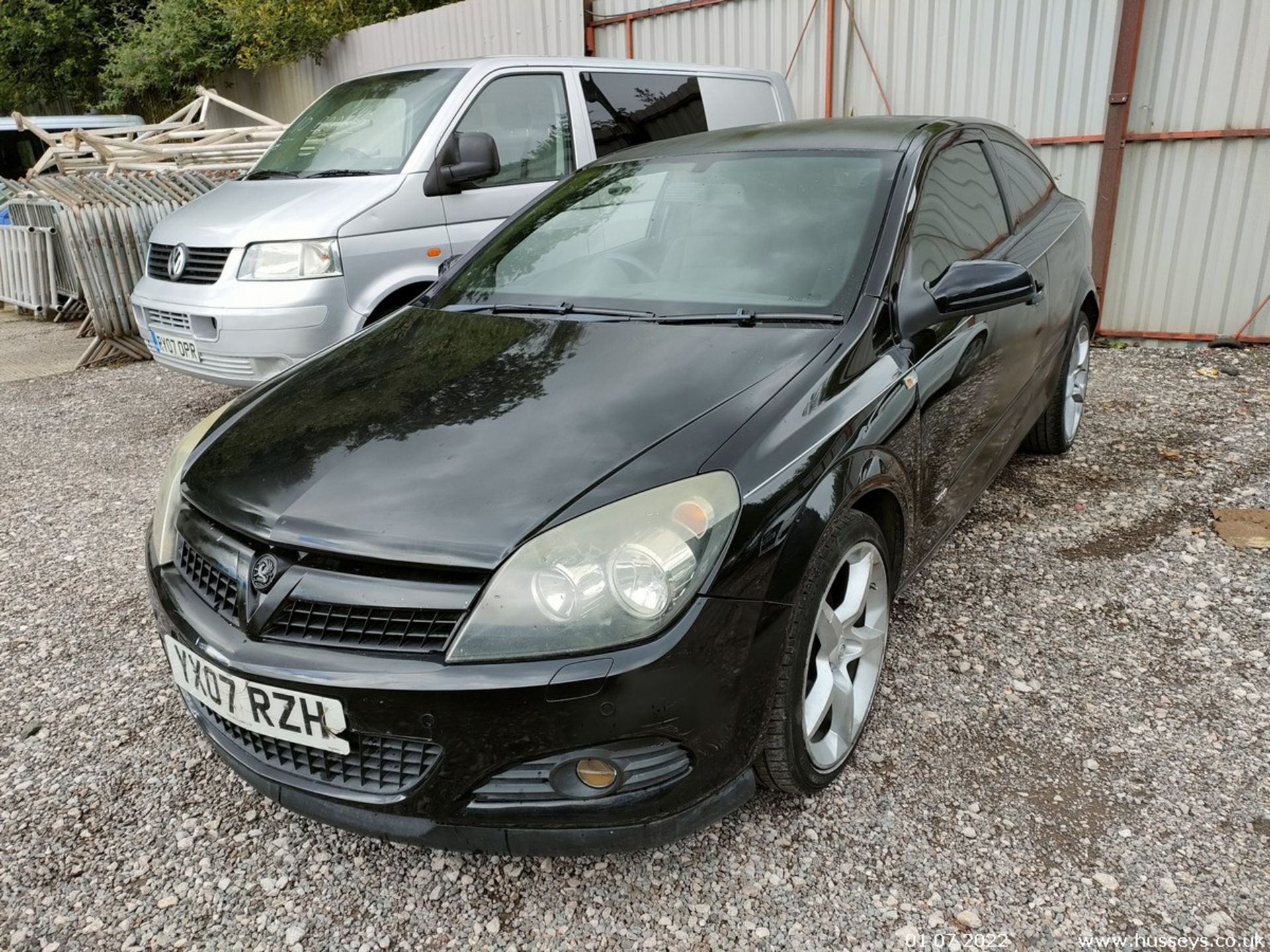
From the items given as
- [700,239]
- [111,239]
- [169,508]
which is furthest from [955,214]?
[111,239]

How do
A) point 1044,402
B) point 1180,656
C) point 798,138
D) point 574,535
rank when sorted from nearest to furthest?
point 574,535
point 1180,656
point 798,138
point 1044,402

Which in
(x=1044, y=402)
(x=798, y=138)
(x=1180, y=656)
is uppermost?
(x=798, y=138)

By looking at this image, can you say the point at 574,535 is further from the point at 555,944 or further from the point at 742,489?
the point at 555,944

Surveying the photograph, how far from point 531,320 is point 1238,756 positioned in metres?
2.18

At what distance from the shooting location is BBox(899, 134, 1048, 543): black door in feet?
8.41

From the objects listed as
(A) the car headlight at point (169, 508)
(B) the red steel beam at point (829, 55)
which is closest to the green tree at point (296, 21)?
(B) the red steel beam at point (829, 55)

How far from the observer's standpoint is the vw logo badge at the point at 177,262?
493 centimetres

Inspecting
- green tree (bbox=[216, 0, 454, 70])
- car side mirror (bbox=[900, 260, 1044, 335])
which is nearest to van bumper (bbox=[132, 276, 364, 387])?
car side mirror (bbox=[900, 260, 1044, 335])

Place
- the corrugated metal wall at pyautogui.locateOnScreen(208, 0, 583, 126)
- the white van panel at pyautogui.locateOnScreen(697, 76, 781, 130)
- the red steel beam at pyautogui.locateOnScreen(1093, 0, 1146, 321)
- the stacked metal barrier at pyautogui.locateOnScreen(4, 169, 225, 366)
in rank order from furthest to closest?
the corrugated metal wall at pyautogui.locateOnScreen(208, 0, 583, 126), the stacked metal barrier at pyautogui.locateOnScreen(4, 169, 225, 366), the white van panel at pyautogui.locateOnScreen(697, 76, 781, 130), the red steel beam at pyautogui.locateOnScreen(1093, 0, 1146, 321)

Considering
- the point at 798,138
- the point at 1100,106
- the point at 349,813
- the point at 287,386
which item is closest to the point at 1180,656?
the point at 798,138

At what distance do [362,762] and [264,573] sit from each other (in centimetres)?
42

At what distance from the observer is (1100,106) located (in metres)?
6.23

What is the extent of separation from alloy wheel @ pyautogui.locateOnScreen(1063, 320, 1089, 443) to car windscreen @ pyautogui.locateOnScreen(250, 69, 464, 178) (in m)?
3.42

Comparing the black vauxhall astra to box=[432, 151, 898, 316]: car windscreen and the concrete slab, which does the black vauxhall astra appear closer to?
box=[432, 151, 898, 316]: car windscreen
